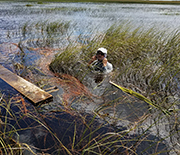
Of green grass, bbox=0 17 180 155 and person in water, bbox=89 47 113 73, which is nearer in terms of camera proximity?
green grass, bbox=0 17 180 155

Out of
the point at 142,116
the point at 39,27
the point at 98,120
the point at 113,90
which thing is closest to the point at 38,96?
the point at 98,120

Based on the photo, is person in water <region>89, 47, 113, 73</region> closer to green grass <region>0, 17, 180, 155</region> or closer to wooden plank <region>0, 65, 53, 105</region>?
green grass <region>0, 17, 180, 155</region>

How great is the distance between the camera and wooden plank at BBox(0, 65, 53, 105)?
11.2ft

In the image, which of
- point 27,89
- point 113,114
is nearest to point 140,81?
point 113,114

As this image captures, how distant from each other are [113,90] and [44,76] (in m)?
2.28

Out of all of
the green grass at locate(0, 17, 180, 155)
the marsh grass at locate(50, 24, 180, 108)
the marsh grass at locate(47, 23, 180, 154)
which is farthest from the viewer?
the marsh grass at locate(50, 24, 180, 108)

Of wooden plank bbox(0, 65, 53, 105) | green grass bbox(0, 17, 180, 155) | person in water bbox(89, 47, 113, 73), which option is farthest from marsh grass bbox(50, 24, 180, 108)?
wooden plank bbox(0, 65, 53, 105)

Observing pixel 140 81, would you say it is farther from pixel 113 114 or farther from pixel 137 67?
pixel 113 114

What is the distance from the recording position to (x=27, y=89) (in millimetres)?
3744

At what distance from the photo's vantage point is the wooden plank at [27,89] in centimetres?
342

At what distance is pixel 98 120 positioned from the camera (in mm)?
2982

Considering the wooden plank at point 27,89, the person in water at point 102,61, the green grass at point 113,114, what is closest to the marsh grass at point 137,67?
the green grass at point 113,114

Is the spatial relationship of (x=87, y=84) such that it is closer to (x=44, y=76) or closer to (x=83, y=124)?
(x=44, y=76)

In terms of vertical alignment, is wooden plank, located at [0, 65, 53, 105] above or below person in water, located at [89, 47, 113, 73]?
below
